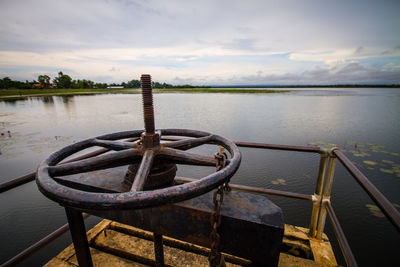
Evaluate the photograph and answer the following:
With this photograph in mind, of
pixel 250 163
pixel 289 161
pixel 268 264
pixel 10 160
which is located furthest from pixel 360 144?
pixel 10 160

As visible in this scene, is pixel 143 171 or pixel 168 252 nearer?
pixel 143 171

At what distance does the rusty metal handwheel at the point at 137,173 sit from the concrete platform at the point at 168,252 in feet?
3.11

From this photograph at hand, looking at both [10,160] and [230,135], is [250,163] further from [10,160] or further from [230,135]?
[10,160]

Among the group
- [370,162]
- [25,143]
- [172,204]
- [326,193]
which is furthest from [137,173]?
[25,143]

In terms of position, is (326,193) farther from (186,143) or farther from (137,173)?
(137,173)

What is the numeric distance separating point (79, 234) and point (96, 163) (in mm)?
527

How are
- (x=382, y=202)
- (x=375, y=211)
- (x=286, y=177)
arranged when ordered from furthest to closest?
(x=286, y=177)
(x=375, y=211)
(x=382, y=202)

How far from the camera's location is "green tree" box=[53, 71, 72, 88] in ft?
250

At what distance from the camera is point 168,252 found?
1.67 m

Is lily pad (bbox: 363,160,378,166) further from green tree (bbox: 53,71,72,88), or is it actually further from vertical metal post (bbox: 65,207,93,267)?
green tree (bbox: 53,71,72,88)

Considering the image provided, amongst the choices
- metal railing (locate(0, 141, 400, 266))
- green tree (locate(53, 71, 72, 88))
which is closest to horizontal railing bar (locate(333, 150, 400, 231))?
metal railing (locate(0, 141, 400, 266))

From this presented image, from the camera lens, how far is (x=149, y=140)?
115cm

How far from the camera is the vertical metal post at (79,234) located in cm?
117

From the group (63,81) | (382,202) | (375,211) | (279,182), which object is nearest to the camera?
(382,202)
